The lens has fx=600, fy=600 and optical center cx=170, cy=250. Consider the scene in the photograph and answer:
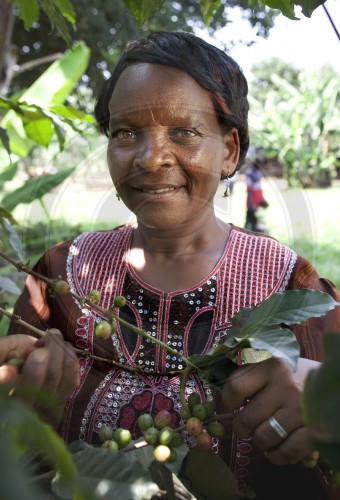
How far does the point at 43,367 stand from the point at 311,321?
0.51m

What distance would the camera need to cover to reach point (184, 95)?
0.77m

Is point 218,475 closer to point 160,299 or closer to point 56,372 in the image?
point 56,372

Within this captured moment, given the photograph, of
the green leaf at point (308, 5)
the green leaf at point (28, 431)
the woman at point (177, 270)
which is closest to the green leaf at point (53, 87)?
the woman at point (177, 270)

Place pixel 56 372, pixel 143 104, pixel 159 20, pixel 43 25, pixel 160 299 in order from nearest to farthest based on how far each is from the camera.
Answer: pixel 56 372 < pixel 143 104 < pixel 160 299 < pixel 159 20 < pixel 43 25

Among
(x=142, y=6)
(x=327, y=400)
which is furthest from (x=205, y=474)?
(x=142, y=6)

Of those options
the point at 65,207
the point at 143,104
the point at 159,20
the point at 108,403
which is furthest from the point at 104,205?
the point at 159,20

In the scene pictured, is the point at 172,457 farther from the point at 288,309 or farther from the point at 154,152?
the point at 154,152

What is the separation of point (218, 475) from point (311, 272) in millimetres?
474

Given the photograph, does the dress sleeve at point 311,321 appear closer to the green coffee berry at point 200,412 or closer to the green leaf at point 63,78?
the green coffee berry at point 200,412

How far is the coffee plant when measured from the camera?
38 cm

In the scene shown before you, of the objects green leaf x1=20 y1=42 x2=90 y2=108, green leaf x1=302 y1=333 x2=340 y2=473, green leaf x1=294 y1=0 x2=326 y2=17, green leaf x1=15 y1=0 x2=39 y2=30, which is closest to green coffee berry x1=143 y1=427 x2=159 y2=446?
green leaf x1=302 y1=333 x2=340 y2=473

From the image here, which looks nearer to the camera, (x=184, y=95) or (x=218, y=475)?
(x=218, y=475)

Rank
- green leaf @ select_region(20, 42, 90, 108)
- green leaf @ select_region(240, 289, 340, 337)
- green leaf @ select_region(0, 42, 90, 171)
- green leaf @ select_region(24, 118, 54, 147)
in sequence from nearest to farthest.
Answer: green leaf @ select_region(240, 289, 340, 337), green leaf @ select_region(24, 118, 54, 147), green leaf @ select_region(0, 42, 90, 171), green leaf @ select_region(20, 42, 90, 108)

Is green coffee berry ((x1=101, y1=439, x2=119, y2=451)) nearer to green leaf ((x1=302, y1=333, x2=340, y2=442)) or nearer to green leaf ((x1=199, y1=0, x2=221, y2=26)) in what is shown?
green leaf ((x1=302, y1=333, x2=340, y2=442))
